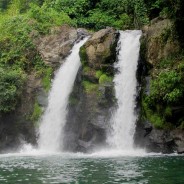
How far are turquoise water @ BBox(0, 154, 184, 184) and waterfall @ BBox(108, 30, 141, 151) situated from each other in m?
5.81

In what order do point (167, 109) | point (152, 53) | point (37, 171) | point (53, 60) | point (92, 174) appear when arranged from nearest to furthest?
point (92, 174) < point (37, 171) < point (167, 109) < point (152, 53) < point (53, 60)

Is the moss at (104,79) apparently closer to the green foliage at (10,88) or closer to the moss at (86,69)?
the moss at (86,69)

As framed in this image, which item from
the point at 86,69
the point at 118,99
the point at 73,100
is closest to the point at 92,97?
the point at 118,99

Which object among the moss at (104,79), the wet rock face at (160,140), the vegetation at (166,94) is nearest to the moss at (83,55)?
the moss at (104,79)

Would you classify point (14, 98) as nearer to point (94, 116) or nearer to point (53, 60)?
point (53, 60)

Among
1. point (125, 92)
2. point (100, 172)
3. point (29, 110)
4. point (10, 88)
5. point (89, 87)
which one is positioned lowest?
point (100, 172)

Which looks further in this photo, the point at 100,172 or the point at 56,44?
the point at 56,44

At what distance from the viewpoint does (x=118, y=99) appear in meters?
29.2

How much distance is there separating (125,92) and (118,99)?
67 centimetres

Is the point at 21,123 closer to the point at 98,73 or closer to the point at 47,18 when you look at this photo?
the point at 98,73

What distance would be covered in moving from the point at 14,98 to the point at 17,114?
48.9 inches

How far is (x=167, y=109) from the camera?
85.1 feet

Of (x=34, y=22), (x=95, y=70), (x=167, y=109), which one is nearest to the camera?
(x=167, y=109)

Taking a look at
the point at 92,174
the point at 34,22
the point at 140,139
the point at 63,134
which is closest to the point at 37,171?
the point at 92,174
